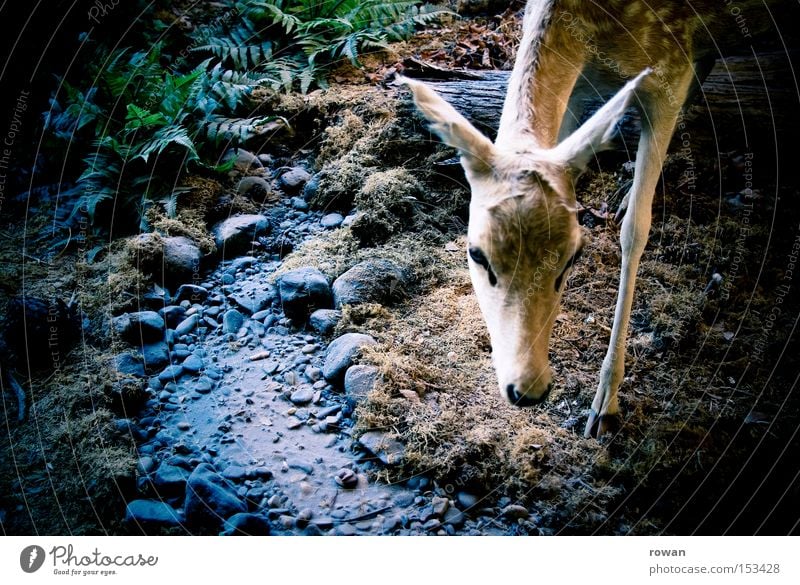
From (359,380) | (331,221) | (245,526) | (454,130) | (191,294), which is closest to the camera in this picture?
(454,130)

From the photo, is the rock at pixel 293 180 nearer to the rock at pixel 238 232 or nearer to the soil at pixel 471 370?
the soil at pixel 471 370

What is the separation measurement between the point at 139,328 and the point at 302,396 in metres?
0.79

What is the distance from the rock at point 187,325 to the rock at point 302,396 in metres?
0.58

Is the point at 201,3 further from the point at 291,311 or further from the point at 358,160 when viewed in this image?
the point at 291,311

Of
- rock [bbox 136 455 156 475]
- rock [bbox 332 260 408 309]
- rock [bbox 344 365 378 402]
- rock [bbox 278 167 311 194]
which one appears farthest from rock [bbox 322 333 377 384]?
rock [bbox 278 167 311 194]

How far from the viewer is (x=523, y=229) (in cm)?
160

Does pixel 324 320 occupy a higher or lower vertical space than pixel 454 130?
lower

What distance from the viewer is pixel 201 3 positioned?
11.9 feet

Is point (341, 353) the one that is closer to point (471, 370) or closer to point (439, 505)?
point (471, 370)

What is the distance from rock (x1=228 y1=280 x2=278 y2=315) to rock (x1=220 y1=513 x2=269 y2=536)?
0.99m

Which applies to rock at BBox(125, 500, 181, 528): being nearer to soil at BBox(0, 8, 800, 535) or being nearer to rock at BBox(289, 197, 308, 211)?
soil at BBox(0, 8, 800, 535)

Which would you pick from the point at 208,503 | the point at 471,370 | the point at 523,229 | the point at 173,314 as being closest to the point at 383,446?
the point at 471,370

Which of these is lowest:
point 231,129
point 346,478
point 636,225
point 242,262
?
point 346,478
